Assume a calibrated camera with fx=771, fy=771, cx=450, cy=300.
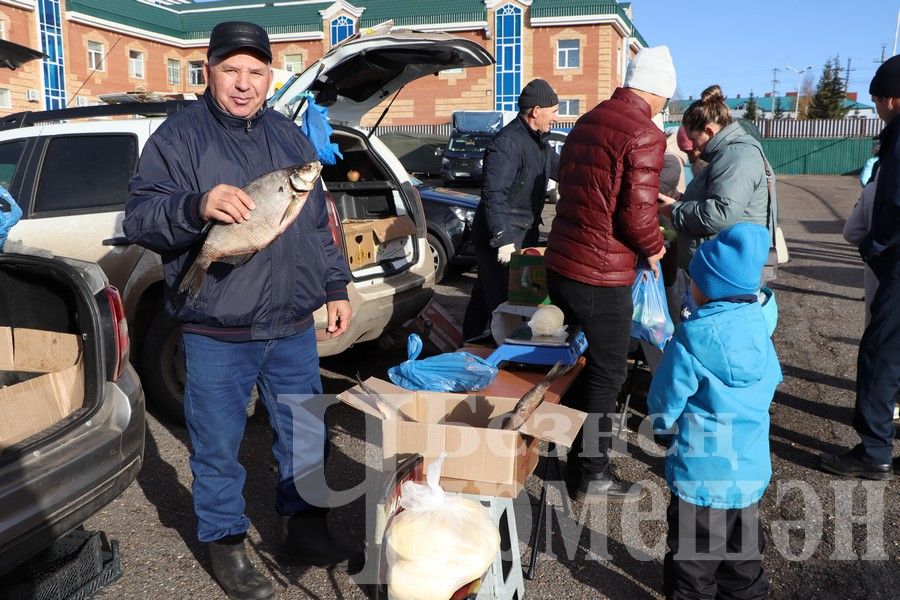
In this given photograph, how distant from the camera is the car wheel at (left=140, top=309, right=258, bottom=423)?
4598 mm

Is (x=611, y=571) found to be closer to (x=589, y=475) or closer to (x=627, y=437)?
(x=589, y=475)

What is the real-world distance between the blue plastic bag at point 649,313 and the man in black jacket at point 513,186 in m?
0.88

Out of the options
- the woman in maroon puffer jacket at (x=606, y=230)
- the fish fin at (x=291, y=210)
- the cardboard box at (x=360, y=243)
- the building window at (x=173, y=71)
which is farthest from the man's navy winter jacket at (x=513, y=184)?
the building window at (x=173, y=71)

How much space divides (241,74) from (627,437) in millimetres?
3162

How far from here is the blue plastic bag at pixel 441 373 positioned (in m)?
3.21

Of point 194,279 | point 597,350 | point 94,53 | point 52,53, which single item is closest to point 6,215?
point 194,279

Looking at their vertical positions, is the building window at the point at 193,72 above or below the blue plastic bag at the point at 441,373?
above

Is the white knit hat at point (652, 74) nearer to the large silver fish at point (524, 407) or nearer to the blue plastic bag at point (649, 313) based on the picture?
the blue plastic bag at point (649, 313)

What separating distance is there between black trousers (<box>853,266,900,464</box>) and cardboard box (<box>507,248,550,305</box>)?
1824mm

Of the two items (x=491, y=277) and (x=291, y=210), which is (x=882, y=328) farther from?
(x=291, y=210)

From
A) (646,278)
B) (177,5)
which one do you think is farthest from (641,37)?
(646,278)

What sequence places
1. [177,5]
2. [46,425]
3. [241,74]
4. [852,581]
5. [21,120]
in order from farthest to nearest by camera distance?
[177,5], [21,120], [852,581], [46,425], [241,74]

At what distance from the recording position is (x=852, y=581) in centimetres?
323

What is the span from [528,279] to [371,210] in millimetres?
1802
